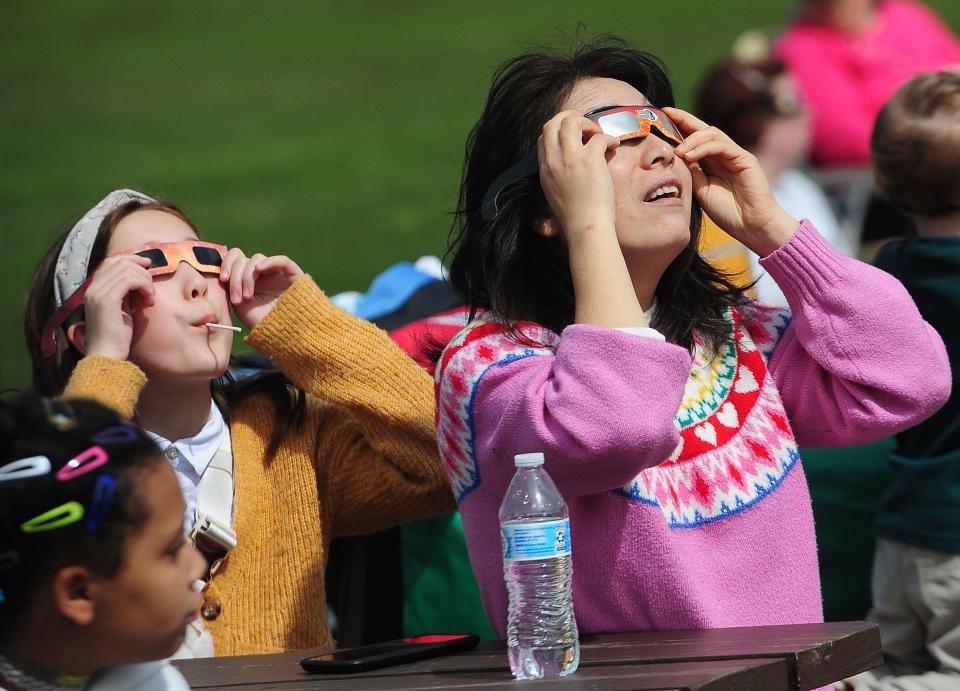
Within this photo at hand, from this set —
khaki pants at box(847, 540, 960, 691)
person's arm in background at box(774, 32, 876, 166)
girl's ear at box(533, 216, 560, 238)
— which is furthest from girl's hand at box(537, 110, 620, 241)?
person's arm in background at box(774, 32, 876, 166)

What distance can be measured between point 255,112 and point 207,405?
11.7m

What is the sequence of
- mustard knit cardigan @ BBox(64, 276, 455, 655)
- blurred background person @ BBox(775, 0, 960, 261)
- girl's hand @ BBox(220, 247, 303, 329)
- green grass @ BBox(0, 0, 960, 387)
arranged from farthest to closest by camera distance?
1. green grass @ BBox(0, 0, 960, 387)
2. blurred background person @ BBox(775, 0, 960, 261)
3. girl's hand @ BBox(220, 247, 303, 329)
4. mustard knit cardigan @ BBox(64, 276, 455, 655)

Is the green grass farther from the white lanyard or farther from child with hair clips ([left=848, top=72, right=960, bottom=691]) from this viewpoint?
child with hair clips ([left=848, top=72, right=960, bottom=691])

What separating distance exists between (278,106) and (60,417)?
41.9ft

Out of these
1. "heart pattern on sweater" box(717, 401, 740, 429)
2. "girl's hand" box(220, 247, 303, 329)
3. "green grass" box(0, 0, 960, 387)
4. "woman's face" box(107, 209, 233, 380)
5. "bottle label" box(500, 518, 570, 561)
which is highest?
"green grass" box(0, 0, 960, 387)

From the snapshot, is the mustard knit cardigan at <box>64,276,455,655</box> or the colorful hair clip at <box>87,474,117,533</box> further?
the mustard knit cardigan at <box>64,276,455,655</box>

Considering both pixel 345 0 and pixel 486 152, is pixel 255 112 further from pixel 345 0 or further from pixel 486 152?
pixel 486 152

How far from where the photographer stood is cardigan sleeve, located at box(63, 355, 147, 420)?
115 inches

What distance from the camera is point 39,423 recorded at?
2230 mm

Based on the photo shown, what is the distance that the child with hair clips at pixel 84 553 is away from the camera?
86.1 inches

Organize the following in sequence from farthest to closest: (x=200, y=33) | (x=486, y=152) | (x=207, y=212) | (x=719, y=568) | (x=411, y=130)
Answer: (x=200, y=33) < (x=411, y=130) < (x=207, y=212) < (x=486, y=152) < (x=719, y=568)

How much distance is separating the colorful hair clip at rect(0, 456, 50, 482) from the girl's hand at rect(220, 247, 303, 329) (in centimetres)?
113

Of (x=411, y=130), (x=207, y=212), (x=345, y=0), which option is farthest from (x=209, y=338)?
(x=345, y=0)

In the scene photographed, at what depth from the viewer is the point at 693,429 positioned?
2.83 metres
